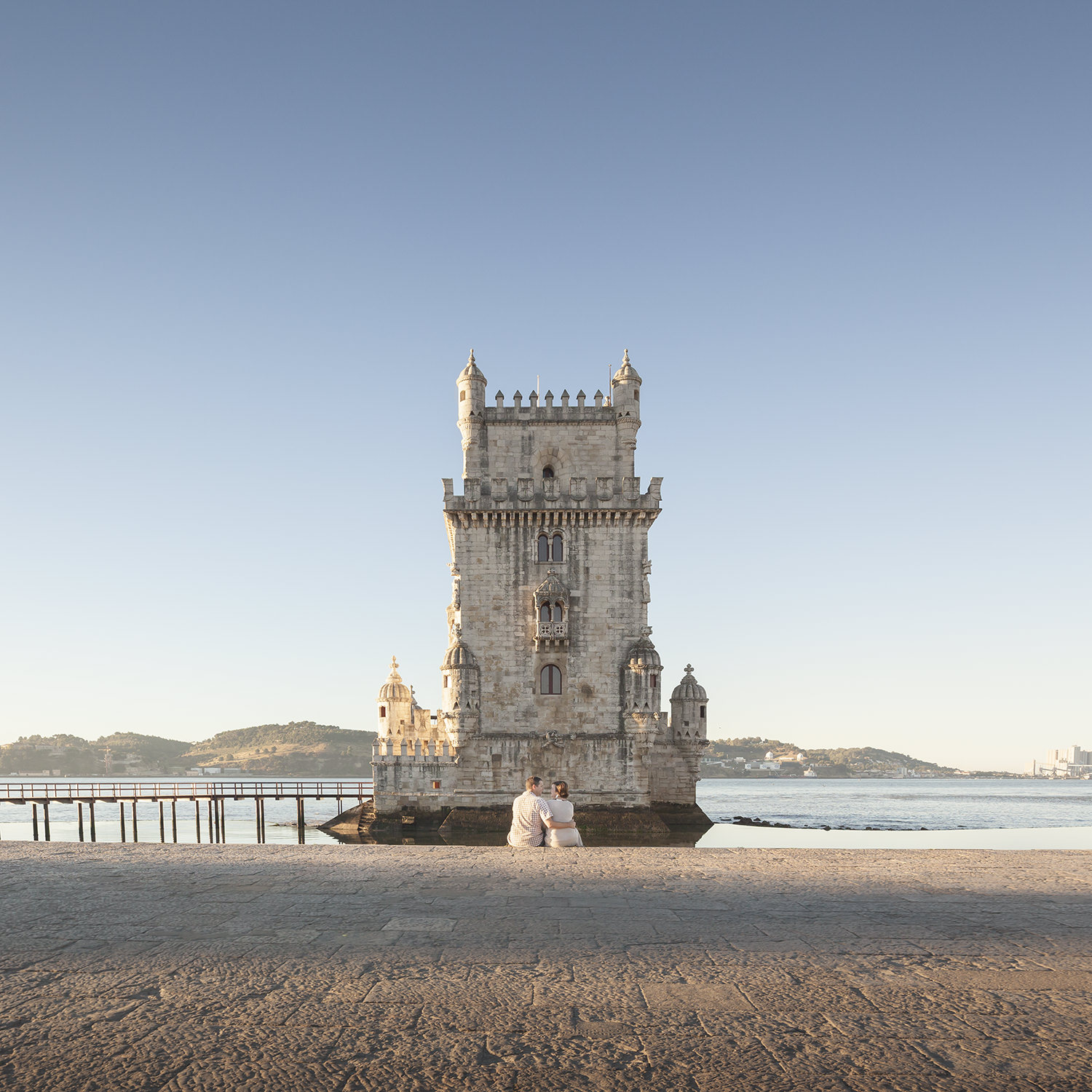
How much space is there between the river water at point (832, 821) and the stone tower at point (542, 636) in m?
8.65

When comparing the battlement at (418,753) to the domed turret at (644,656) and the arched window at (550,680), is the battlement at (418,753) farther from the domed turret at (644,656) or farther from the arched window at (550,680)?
the domed turret at (644,656)

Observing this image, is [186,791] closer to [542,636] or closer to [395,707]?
[395,707]

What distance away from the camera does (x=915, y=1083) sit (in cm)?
428

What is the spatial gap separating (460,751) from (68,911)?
33.3 meters

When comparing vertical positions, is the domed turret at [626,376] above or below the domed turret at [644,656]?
above

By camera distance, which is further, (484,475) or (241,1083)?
(484,475)

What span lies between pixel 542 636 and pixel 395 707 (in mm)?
13595

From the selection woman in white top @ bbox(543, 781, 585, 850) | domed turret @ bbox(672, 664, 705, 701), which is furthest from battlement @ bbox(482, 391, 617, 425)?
woman in white top @ bbox(543, 781, 585, 850)

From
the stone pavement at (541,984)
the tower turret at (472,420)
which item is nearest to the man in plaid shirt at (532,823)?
the stone pavement at (541,984)

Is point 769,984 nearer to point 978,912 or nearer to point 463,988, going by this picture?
point 463,988

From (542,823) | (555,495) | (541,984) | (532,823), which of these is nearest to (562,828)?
(542,823)

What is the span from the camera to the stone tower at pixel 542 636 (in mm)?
40656

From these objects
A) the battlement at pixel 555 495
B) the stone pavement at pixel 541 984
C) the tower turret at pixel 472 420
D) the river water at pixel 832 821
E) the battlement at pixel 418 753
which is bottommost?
the river water at pixel 832 821

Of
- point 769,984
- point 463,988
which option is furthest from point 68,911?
point 769,984
